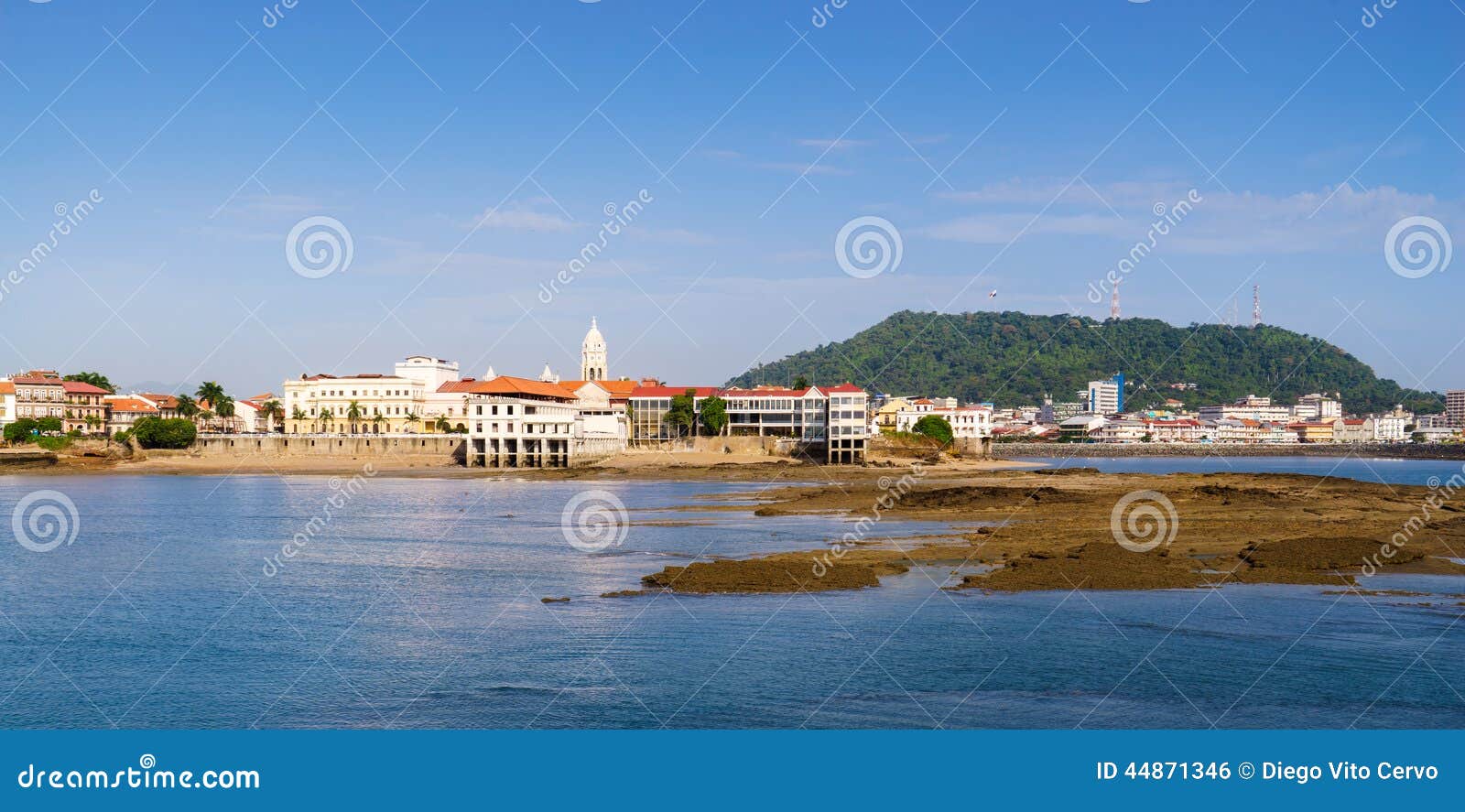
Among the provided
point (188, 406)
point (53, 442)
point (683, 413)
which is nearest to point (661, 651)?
point (683, 413)

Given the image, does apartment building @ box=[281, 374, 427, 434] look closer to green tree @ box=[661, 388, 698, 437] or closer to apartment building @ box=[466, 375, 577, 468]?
apartment building @ box=[466, 375, 577, 468]

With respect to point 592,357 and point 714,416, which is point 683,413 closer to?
point 714,416

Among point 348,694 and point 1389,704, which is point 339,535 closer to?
point 348,694

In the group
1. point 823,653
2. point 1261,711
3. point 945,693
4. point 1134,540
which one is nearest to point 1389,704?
point 1261,711

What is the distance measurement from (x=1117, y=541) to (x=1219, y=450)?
167100 millimetres

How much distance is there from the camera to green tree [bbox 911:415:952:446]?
396 ft

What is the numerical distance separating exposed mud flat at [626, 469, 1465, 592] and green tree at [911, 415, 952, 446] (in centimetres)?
5821

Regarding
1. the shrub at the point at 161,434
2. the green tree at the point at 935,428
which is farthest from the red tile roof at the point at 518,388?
the green tree at the point at 935,428

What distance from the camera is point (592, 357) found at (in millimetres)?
151625

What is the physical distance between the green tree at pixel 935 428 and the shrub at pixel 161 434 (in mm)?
71358

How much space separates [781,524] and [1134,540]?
1304cm

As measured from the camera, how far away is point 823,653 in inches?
826

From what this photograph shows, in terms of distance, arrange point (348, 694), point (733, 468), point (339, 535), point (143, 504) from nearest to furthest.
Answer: point (348, 694)
point (339, 535)
point (143, 504)
point (733, 468)

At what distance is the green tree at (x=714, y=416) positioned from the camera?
11075cm
